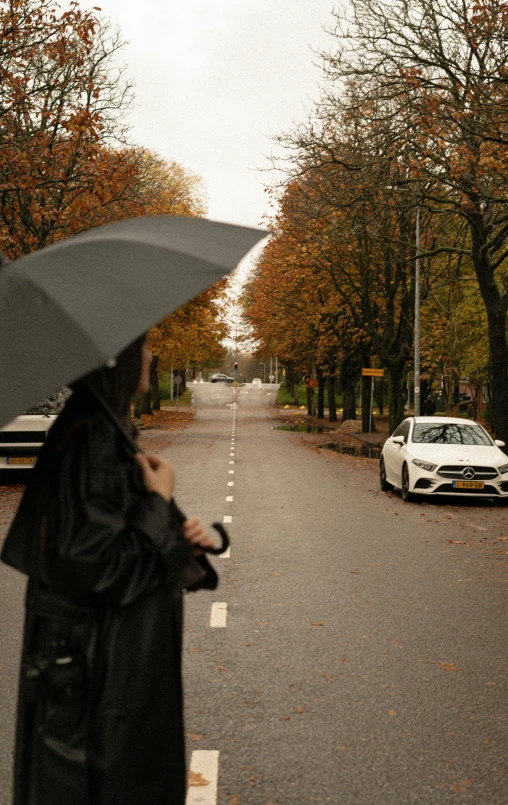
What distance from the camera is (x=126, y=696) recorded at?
98.4 inches

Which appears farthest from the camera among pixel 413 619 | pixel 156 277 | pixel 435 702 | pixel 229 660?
pixel 413 619

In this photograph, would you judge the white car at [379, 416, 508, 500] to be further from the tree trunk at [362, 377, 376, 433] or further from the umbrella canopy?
the tree trunk at [362, 377, 376, 433]

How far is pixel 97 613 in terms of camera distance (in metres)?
2.53

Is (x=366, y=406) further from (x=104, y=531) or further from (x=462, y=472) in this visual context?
(x=104, y=531)

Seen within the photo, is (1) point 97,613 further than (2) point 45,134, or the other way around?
(2) point 45,134

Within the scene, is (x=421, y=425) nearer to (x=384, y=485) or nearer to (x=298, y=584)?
(x=384, y=485)

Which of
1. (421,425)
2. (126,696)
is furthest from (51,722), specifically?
(421,425)

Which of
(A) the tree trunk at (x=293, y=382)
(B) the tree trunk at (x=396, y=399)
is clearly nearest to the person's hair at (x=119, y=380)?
(B) the tree trunk at (x=396, y=399)

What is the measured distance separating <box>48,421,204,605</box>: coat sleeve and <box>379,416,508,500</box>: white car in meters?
13.8

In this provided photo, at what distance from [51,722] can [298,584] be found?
21.9 ft

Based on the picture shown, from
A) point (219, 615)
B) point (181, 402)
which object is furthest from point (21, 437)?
point (181, 402)

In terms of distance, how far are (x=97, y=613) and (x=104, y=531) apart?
23 centimetres

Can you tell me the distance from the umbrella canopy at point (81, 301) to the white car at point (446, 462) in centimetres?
1378

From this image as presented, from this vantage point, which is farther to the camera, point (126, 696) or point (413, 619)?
point (413, 619)
